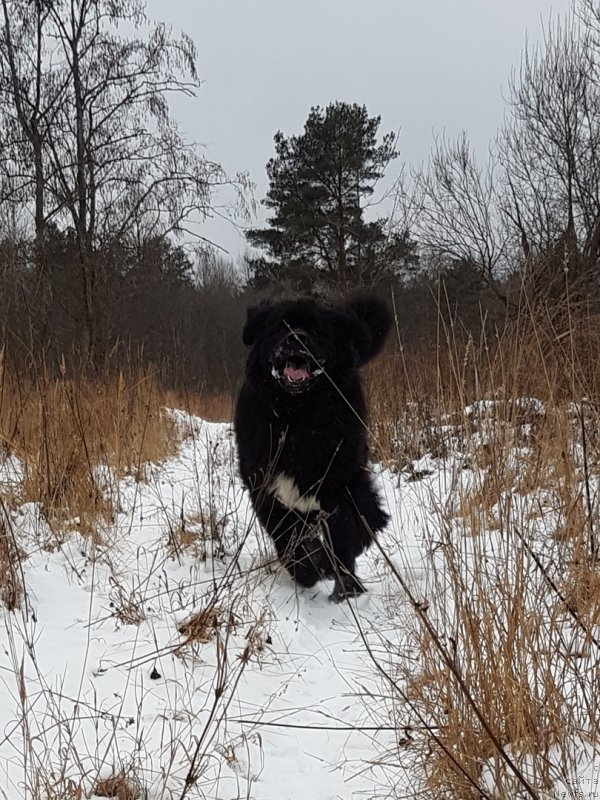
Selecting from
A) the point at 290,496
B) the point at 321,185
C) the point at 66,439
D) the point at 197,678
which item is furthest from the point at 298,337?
the point at 321,185

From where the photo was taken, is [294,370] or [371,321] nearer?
[294,370]

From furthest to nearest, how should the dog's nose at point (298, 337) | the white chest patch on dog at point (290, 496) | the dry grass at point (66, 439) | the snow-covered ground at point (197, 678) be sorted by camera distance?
1. the dry grass at point (66, 439)
2. the white chest patch on dog at point (290, 496)
3. the dog's nose at point (298, 337)
4. the snow-covered ground at point (197, 678)

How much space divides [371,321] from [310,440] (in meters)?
0.78

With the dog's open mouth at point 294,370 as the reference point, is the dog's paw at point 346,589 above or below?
below

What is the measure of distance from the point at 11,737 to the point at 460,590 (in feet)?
4.04

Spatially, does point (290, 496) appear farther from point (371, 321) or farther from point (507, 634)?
point (507, 634)

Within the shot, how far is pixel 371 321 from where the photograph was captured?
3.25 metres

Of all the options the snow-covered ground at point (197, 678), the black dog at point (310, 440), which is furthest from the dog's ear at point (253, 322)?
the snow-covered ground at point (197, 678)

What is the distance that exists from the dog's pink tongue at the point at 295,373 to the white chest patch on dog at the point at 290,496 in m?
0.50

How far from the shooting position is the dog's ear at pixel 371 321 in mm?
3211

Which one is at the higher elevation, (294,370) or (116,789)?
(294,370)

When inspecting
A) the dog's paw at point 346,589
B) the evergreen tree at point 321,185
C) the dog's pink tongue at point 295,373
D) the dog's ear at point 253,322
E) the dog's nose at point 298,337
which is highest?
the evergreen tree at point 321,185

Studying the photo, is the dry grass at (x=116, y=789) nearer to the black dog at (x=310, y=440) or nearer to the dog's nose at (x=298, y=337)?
the black dog at (x=310, y=440)

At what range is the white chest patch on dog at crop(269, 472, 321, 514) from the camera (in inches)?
117
